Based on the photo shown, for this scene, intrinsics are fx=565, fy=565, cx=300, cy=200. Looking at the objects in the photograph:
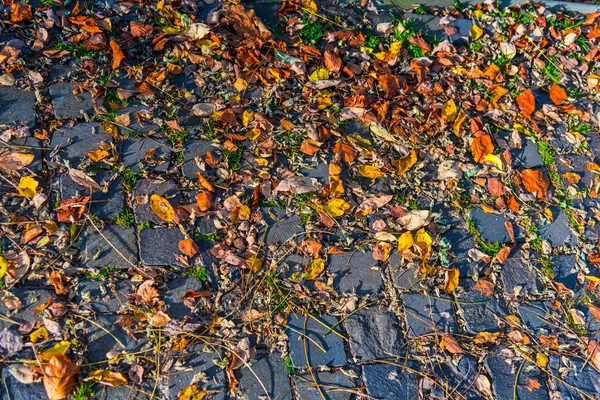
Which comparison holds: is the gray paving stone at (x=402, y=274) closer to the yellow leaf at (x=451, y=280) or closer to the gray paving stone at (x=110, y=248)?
the yellow leaf at (x=451, y=280)

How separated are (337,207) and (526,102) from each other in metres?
1.67

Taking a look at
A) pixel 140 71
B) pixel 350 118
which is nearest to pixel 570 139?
pixel 350 118

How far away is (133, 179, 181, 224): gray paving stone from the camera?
10.0ft

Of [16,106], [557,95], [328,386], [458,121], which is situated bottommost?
[328,386]

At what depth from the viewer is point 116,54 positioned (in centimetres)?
349

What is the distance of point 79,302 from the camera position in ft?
8.95

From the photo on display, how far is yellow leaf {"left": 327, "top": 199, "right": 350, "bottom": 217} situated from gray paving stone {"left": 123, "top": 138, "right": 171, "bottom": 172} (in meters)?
0.96

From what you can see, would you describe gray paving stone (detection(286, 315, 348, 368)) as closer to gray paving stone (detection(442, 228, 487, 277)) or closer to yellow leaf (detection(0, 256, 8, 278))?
gray paving stone (detection(442, 228, 487, 277))

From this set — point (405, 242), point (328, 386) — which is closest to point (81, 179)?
point (328, 386)

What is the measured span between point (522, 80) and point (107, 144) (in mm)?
2871

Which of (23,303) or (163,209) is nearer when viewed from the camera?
(23,303)

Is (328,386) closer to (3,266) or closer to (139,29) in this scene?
(3,266)

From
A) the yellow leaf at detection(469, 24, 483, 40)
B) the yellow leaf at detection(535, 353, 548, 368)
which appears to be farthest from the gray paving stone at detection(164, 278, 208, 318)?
the yellow leaf at detection(469, 24, 483, 40)

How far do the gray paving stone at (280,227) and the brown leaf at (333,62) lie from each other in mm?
1121
